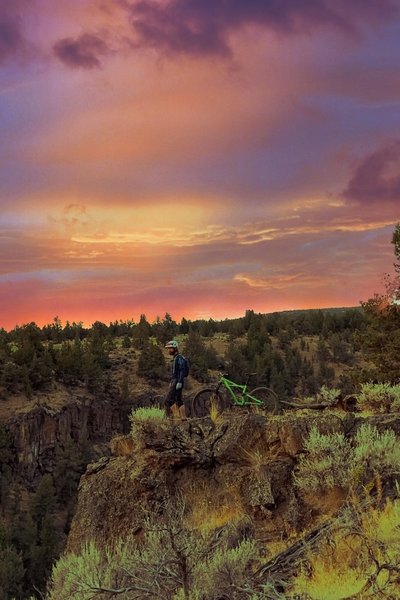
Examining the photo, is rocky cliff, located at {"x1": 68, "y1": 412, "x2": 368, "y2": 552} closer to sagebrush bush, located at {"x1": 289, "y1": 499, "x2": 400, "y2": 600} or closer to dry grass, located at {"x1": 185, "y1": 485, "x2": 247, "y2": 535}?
dry grass, located at {"x1": 185, "y1": 485, "x2": 247, "y2": 535}

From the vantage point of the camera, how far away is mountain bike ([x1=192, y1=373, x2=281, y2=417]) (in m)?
14.8

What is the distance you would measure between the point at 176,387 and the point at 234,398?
1.67 m

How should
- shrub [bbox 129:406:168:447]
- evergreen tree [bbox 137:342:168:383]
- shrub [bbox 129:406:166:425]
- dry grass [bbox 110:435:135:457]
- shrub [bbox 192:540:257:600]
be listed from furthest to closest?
evergreen tree [bbox 137:342:168:383]
dry grass [bbox 110:435:135:457]
shrub [bbox 129:406:166:425]
shrub [bbox 129:406:168:447]
shrub [bbox 192:540:257:600]

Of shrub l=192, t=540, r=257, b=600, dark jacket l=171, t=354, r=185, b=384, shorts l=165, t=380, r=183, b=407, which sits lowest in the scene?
shrub l=192, t=540, r=257, b=600

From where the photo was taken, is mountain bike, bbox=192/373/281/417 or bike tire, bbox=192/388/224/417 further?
mountain bike, bbox=192/373/281/417

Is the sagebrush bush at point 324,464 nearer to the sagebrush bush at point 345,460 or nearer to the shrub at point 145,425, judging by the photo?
the sagebrush bush at point 345,460

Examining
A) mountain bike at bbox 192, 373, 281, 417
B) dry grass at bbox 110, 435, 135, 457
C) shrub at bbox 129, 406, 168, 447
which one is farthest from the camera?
mountain bike at bbox 192, 373, 281, 417

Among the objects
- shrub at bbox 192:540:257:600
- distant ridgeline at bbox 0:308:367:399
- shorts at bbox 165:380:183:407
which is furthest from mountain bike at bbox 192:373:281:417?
distant ridgeline at bbox 0:308:367:399

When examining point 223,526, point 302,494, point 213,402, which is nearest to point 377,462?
point 302,494

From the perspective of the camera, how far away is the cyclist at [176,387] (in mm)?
14031

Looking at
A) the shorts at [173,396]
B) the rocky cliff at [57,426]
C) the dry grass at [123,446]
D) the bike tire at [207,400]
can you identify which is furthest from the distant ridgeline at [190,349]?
the dry grass at [123,446]

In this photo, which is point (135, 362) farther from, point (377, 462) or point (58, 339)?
point (377, 462)

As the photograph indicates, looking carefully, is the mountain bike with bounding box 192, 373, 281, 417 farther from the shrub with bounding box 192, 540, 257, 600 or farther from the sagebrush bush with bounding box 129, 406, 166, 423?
the shrub with bounding box 192, 540, 257, 600

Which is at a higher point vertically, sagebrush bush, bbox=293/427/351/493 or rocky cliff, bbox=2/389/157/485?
sagebrush bush, bbox=293/427/351/493
